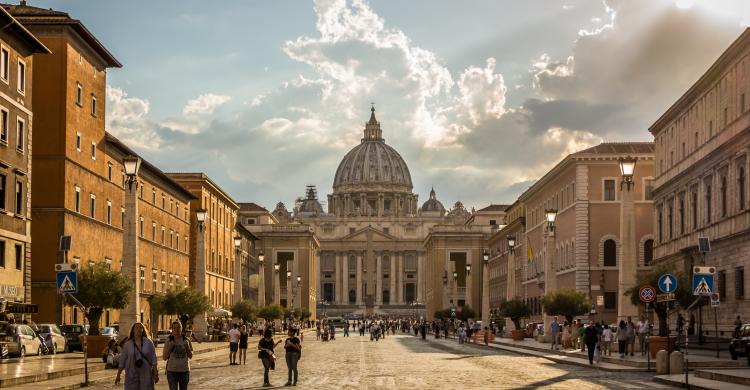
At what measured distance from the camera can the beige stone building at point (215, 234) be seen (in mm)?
104750

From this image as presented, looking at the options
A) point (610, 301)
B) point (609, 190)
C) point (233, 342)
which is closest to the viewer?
point (233, 342)

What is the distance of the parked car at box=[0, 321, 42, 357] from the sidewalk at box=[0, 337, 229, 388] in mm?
428

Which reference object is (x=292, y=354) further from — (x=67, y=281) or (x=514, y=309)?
(x=514, y=309)

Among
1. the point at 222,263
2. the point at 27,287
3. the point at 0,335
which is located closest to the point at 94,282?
the point at 27,287

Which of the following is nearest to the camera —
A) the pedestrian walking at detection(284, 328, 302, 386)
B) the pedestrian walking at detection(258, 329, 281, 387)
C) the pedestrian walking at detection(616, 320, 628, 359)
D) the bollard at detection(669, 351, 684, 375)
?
the pedestrian walking at detection(284, 328, 302, 386)

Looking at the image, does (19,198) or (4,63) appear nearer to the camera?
(4,63)

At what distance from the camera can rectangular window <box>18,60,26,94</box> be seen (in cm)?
5144

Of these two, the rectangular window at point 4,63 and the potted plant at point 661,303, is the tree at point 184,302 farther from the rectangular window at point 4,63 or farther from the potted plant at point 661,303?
the potted plant at point 661,303

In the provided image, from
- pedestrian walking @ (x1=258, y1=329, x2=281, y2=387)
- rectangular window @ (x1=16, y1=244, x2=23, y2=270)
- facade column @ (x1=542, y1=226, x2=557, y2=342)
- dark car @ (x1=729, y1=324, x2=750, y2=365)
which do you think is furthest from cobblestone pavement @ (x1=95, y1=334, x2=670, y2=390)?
facade column @ (x1=542, y1=226, x2=557, y2=342)

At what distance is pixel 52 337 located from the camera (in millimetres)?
50844

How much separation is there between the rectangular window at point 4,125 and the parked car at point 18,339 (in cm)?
785

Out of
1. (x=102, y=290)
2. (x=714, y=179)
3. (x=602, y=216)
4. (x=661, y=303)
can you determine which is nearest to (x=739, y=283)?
(x=714, y=179)

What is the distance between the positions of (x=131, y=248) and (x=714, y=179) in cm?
3112

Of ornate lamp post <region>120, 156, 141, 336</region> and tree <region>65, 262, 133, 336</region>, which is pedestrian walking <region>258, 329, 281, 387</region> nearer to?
ornate lamp post <region>120, 156, 141, 336</region>
